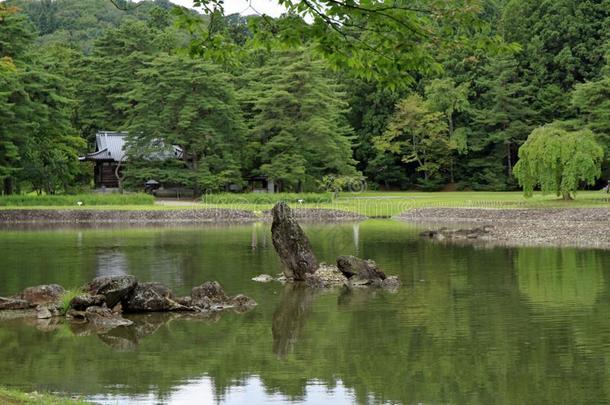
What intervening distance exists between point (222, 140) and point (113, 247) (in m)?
23.7

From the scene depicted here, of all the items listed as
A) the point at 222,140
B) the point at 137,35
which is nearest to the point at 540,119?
the point at 222,140

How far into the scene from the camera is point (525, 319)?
1546 cm

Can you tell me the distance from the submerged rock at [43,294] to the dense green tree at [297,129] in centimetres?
3493

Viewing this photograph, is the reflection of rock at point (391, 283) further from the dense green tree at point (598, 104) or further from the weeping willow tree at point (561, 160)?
the dense green tree at point (598, 104)

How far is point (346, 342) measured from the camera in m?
13.7

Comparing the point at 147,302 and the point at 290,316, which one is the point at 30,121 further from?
the point at 290,316

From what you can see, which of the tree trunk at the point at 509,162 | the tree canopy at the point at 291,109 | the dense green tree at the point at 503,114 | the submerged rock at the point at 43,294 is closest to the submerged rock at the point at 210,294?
the submerged rock at the point at 43,294

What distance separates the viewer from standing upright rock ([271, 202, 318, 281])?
70.1ft

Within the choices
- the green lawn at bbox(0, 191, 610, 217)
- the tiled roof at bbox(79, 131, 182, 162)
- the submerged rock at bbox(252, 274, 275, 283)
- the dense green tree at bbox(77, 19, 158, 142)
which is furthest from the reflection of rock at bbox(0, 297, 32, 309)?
the dense green tree at bbox(77, 19, 158, 142)

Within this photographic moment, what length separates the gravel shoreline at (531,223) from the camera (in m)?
31.8

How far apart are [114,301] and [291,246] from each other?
6.16 metres

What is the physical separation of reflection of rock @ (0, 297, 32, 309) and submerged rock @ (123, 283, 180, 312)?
6.10 ft

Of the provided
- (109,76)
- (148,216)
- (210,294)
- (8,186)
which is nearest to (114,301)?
(210,294)

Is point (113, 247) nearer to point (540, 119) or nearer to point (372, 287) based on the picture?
point (372, 287)
